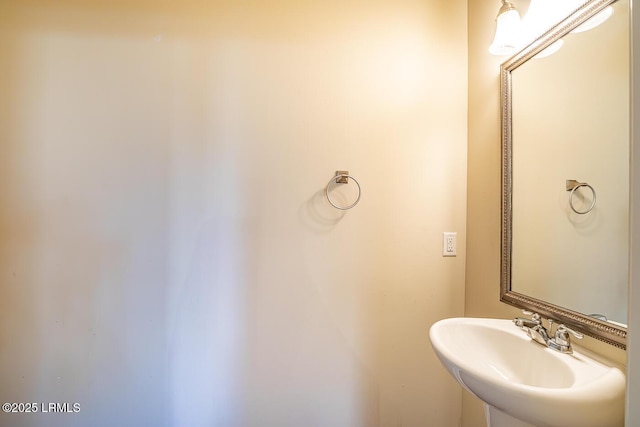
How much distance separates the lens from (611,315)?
67 centimetres

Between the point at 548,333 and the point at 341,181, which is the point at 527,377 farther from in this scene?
the point at 341,181

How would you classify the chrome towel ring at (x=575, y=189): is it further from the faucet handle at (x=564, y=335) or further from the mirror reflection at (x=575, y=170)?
→ the faucet handle at (x=564, y=335)

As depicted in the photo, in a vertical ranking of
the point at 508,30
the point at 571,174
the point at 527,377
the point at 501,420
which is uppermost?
the point at 508,30

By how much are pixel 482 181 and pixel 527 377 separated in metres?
0.74

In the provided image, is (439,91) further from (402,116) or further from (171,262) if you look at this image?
(171,262)

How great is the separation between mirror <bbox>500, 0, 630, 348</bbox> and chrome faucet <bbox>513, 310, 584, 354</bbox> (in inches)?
1.6

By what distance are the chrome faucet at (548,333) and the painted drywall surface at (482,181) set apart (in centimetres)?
18

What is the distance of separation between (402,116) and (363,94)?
21 cm

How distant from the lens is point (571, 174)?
0.81 metres

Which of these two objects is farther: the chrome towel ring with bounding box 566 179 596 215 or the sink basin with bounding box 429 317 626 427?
the chrome towel ring with bounding box 566 179 596 215

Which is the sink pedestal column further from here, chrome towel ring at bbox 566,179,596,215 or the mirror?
chrome towel ring at bbox 566,179,596,215

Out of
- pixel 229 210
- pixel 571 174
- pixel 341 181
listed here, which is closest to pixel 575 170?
pixel 571 174

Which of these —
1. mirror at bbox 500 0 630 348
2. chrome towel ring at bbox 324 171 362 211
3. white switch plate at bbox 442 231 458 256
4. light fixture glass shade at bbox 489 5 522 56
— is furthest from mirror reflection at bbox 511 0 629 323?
chrome towel ring at bbox 324 171 362 211

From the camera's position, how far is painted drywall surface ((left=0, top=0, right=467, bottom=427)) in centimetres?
111
